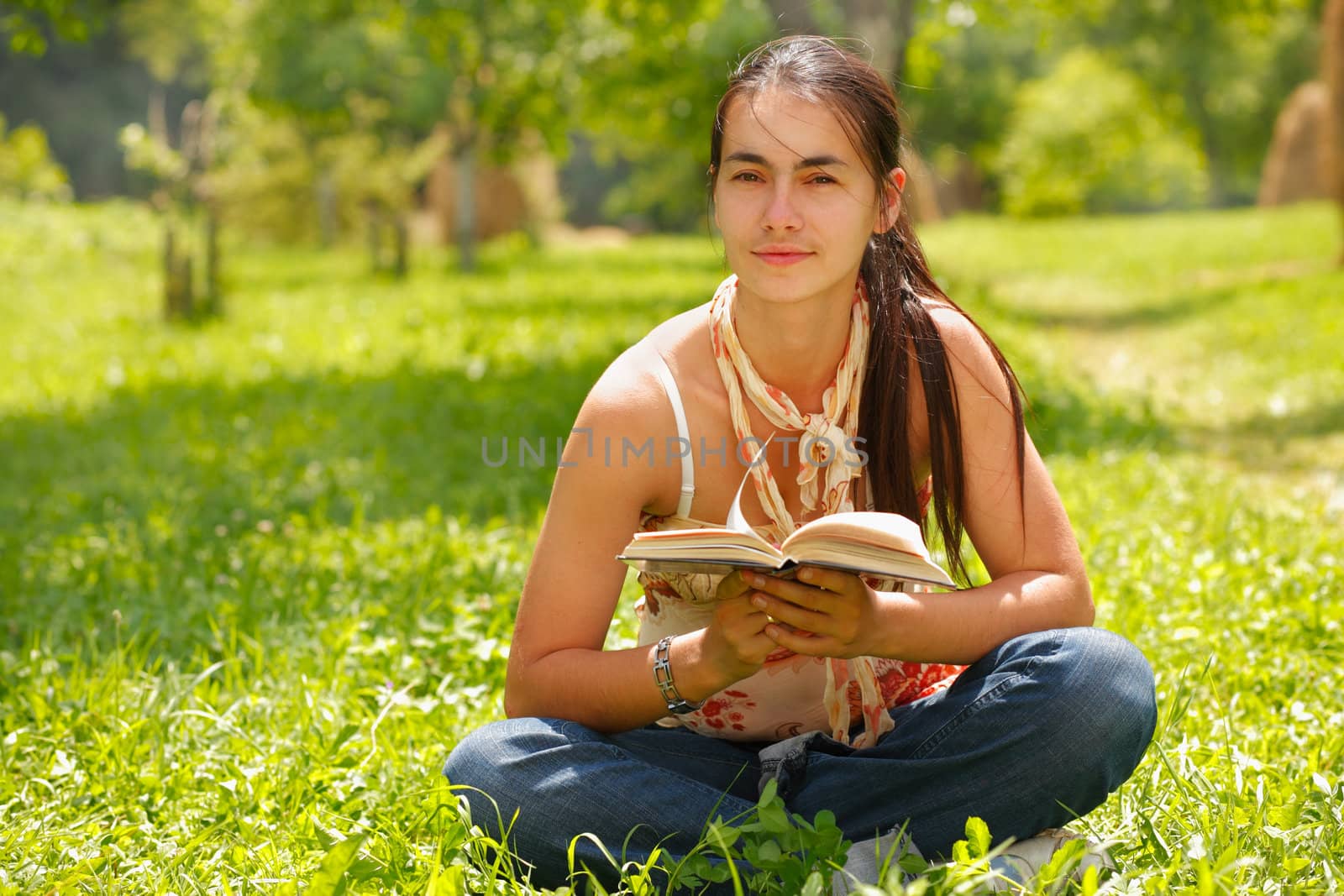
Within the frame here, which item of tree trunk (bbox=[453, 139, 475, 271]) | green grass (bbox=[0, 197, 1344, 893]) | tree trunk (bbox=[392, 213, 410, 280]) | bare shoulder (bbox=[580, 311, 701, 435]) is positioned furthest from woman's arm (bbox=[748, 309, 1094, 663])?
tree trunk (bbox=[453, 139, 475, 271])

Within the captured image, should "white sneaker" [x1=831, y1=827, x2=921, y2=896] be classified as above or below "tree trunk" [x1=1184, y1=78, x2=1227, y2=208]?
below

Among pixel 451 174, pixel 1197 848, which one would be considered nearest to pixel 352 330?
pixel 1197 848

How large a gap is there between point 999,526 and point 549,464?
340 centimetres

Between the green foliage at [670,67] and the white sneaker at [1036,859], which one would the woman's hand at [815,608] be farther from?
the green foliage at [670,67]

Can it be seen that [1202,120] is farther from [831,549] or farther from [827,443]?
[831,549]

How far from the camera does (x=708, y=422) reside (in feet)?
7.98

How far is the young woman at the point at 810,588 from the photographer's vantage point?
213cm

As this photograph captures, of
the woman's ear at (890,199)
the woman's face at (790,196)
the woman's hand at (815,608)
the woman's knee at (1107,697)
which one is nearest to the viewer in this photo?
the woman's hand at (815,608)

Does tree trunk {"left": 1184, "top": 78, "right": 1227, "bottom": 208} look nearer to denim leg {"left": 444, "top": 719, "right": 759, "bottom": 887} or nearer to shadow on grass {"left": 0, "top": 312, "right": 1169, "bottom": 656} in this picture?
shadow on grass {"left": 0, "top": 312, "right": 1169, "bottom": 656}

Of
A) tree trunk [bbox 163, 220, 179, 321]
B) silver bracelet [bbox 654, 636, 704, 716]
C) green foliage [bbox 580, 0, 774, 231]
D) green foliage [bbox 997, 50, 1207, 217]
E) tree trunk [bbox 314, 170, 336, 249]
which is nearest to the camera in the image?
silver bracelet [bbox 654, 636, 704, 716]

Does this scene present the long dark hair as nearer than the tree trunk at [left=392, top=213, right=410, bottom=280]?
Yes

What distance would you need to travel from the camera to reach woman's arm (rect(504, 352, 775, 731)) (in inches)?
90.2

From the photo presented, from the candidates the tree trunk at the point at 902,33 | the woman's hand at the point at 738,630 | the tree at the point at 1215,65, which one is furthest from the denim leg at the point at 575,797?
the tree at the point at 1215,65

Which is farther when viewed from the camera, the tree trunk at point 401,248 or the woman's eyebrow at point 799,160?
the tree trunk at point 401,248
